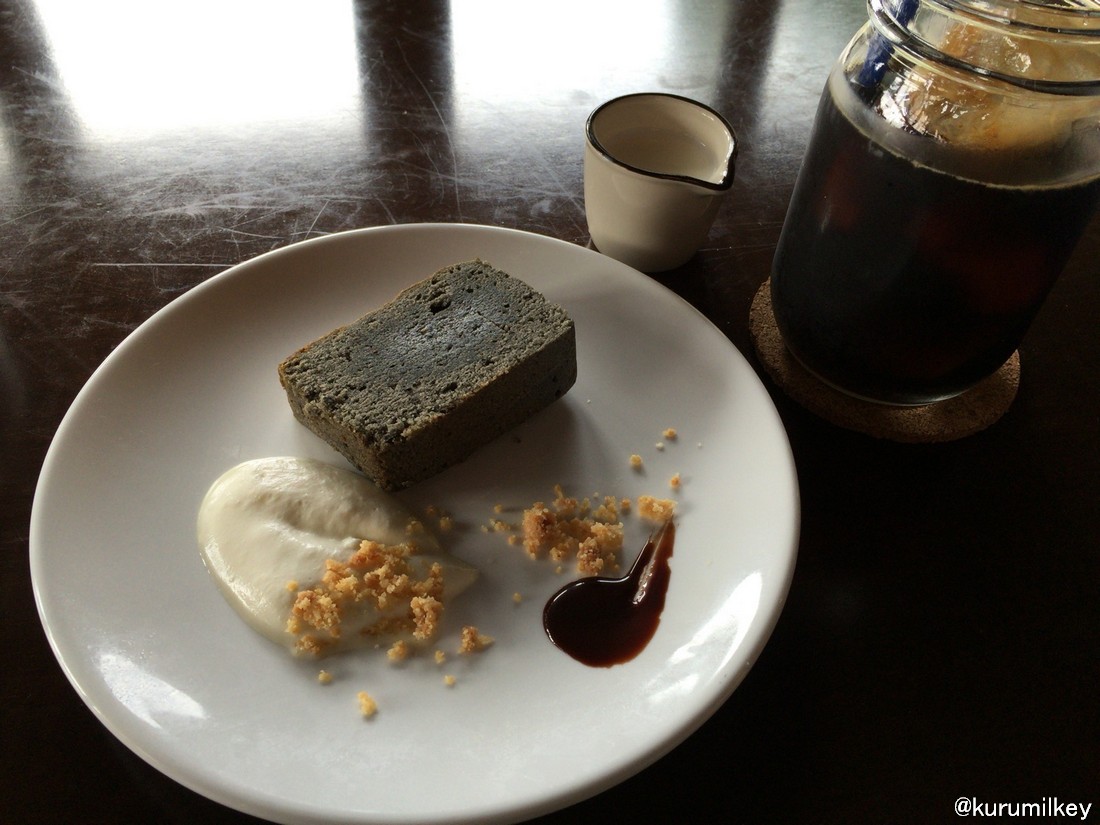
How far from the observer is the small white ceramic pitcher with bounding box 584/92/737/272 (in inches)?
53.3

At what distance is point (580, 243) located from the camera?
5.25ft

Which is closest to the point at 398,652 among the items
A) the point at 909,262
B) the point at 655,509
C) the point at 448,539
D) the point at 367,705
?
the point at 367,705

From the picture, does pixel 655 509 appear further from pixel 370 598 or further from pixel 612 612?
pixel 370 598

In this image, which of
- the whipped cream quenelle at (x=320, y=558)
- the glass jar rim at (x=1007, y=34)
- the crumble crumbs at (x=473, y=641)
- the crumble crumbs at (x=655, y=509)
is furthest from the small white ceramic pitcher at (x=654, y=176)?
the crumble crumbs at (x=473, y=641)

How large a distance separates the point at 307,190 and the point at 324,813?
1.27m

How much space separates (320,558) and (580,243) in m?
0.83

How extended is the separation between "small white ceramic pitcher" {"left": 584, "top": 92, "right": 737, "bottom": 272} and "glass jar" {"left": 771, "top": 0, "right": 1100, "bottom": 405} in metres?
0.22

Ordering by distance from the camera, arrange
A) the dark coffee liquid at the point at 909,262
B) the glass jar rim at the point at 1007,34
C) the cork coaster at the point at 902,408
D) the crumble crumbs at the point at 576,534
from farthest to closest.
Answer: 1. the cork coaster at the point at 902,408
2. the crumble crumbs at the point at 576,534
3. the dark coffee liquid at the point at 909,262
4. the glass jar rim at the point at 1007,34

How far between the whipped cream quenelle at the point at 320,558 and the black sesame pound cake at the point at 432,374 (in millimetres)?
75

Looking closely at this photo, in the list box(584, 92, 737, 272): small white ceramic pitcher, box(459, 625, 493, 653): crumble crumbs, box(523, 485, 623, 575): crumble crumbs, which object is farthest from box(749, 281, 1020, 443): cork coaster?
box(459, 625, 493, 653): crumble crumbs

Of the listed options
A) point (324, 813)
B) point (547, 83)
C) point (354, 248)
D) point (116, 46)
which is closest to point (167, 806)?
point (324, 813)

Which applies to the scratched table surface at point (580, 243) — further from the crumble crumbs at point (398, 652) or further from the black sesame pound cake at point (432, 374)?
the black sesame pound cake at point (432, 374)

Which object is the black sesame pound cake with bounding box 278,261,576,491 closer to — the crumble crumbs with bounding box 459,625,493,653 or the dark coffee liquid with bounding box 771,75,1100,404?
the crumble crumbs with bounding box 459,625,493,653

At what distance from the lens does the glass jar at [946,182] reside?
924 mm
